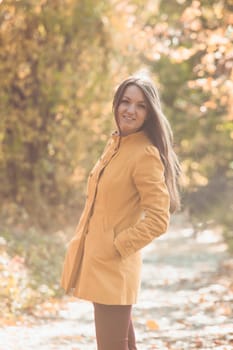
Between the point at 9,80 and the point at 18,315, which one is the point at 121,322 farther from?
the point at 9,80

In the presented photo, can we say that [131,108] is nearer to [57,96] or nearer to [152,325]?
Answer: [152,325]

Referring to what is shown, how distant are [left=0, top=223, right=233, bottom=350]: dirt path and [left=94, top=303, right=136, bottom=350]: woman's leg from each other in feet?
7.28

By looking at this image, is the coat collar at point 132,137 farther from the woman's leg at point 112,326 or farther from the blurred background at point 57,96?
the blurred background at point 57,96

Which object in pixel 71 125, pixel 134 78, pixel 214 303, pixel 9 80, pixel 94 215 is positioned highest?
pixel 9 80

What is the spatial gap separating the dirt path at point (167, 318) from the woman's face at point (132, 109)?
262 centimetres

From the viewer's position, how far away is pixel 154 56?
9305 mm

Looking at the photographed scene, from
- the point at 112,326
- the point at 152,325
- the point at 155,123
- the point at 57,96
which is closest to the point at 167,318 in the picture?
the point at 152,325

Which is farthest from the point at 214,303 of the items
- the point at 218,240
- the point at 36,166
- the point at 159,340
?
the point at 218,240

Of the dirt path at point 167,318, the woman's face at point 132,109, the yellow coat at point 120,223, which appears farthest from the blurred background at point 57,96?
the woman's face at point 132,109

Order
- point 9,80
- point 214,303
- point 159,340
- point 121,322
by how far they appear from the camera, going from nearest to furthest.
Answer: point 121,322 → point 159,340 → point 214,303 → point 9,80

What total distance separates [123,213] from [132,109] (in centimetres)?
55

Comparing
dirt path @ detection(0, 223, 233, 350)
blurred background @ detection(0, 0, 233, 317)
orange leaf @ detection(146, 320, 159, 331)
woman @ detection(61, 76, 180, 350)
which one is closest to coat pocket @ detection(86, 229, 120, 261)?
woman @ detection(61, 76, 180, 350)

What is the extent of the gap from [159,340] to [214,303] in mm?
2689

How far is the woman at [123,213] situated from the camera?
11.1ft
